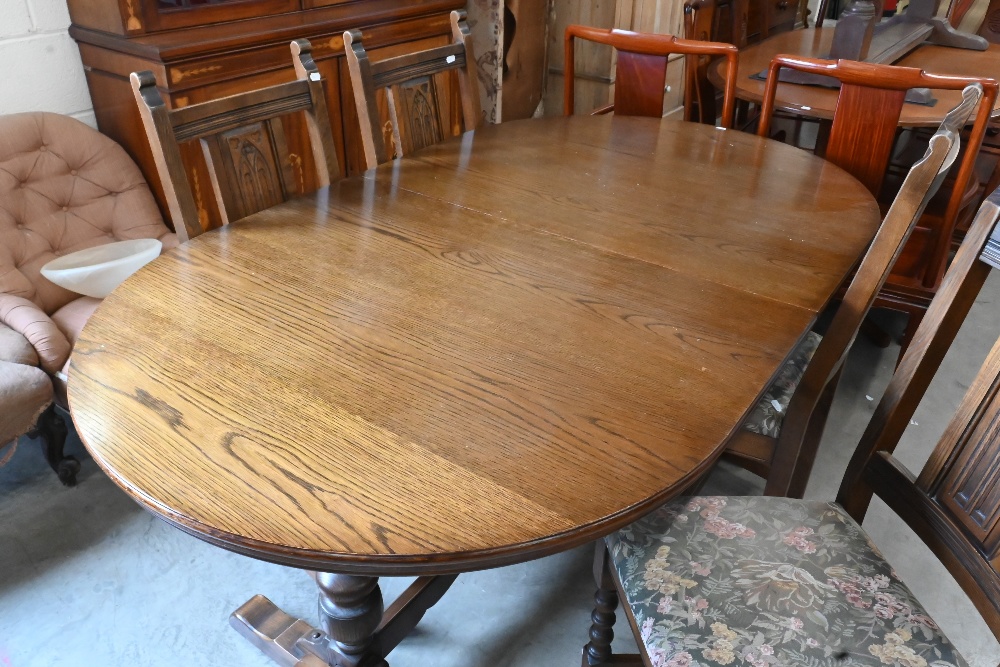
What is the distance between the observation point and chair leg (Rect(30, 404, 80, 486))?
187 centimetres

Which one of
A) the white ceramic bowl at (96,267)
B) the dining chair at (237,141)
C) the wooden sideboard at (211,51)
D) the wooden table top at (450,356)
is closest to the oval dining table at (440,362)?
the wooden table top at (450,356)

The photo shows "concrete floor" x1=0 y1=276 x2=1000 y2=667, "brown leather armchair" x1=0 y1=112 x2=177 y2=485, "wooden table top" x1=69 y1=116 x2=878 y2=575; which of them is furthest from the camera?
"brown leather armchair" x1=0 y1=112 x2=177 y2=485

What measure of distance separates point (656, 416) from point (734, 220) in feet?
2.37

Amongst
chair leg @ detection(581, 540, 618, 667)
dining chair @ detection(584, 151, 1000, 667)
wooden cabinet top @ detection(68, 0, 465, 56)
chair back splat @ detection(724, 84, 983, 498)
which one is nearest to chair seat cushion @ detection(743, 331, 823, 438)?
chair back splat @ detection(724, 84, 983, 498)

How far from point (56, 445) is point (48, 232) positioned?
0.60m

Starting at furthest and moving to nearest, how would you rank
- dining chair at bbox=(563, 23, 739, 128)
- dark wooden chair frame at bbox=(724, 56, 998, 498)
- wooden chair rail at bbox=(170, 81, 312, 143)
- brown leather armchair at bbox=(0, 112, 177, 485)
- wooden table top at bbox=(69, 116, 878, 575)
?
dining chair at bbox=(563, 23, 739, 128) < brown leather armchair at bbox=(0, 112, 177, 485) < wooden chair rail at bbox=(170, 81, 312, 143) < dark wooden chair frame at bbox=(724, 56, 998, 498) < wooden table top at bbox=(69, 116, 878, 575)

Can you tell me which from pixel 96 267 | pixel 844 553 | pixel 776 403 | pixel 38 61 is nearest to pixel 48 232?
pixel 96 267

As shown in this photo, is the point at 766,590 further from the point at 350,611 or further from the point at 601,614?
the point at 350,611

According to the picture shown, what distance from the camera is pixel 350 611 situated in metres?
1.20

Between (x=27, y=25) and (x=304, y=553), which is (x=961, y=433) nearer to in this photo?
(x=304, y=553)

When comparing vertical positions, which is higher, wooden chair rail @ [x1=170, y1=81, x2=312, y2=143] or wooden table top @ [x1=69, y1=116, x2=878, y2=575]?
wooden chair rail @ [x1=170, y1=81, x2=312, y2=143]

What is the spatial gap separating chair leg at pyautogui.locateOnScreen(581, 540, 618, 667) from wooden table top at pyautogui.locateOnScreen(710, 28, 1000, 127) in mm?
1623

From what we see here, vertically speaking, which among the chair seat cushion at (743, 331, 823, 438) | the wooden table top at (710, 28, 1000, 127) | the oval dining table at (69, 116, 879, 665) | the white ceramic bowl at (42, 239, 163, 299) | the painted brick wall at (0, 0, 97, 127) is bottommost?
the chair seat cushion at (743, 331, 823, 438)

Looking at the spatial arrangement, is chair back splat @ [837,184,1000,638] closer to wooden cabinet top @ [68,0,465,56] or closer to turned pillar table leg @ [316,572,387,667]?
turned pillar table leg @ [316,572,387,667]
